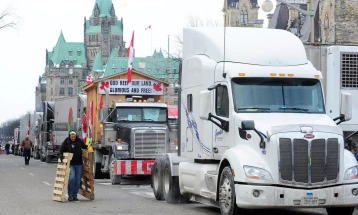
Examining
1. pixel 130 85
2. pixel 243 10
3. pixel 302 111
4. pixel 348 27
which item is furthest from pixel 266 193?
pixel 243 10

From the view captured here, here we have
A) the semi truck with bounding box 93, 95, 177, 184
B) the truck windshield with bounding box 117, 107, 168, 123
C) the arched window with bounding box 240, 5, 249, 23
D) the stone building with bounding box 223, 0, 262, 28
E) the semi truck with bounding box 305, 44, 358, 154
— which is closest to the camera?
the semi truck with bounding box 305, 44, 358, 154

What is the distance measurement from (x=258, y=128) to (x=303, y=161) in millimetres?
1016

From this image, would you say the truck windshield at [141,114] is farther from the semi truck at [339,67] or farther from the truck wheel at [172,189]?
the semi truck at [339,67]

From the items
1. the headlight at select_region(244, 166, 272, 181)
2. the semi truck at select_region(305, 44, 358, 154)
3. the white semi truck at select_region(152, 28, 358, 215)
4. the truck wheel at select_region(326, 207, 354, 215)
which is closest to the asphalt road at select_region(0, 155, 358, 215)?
the white semi truck at select_region(152, 28, 358, 215)

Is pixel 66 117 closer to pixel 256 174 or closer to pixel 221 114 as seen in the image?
pixel 221 114

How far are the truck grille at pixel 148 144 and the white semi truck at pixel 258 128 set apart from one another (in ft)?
30.6

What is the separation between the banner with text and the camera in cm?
3244

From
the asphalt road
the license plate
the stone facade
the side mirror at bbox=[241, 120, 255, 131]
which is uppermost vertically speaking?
the stone facade

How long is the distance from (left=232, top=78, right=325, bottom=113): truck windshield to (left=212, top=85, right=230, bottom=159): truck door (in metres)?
0.31

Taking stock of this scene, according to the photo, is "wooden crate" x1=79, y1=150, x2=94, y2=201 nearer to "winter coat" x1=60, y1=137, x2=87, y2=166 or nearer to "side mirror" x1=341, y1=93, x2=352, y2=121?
"winter coat" x1=60, y1=137, x2=87, y2=166

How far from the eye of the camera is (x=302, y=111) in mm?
16516

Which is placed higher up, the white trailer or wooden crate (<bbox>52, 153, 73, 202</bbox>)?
the white trailer

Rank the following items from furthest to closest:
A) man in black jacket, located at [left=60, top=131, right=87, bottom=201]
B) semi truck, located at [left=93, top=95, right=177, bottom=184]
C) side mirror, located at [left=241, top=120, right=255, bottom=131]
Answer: semi truck, located at [left=93, top=95, right=177, bottom=184]
man in black jacket, located at [left=60, top=131, right=87, bottom=201]
side mirror, located at [left=241, top=120, right=255, bottom=131]

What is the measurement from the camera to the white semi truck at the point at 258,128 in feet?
50.6
